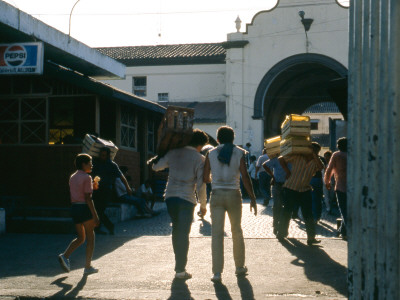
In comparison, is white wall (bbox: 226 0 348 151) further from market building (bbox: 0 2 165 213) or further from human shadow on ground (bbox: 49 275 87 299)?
human shadow on ground (bbox: 49 275 87 299)

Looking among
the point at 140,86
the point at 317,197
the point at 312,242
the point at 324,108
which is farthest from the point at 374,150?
the point at 324,108

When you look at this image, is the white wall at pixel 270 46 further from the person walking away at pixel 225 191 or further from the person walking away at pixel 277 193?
the person walking away at pixel 225 191

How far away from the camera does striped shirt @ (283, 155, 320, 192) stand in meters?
11.0

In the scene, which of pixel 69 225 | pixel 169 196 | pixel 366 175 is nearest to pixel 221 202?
pixel 169 196

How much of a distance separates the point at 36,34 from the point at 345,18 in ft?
72.2

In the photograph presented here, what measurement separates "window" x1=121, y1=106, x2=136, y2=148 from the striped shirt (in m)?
9.09

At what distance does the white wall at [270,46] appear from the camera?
3391 cm

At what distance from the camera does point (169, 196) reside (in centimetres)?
812

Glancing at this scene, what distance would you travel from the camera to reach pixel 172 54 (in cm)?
4331

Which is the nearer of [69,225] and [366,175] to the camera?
[366,175]

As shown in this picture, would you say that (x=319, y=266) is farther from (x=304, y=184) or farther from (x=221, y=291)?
(x=304, y=184)

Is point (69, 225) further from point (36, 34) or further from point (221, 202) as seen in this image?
point (221, 202)

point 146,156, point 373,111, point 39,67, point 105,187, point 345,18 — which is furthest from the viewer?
point 345,18

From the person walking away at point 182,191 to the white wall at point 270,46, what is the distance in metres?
26.6
